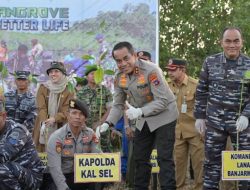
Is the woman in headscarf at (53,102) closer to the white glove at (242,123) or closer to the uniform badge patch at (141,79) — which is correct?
the uniform badge patch at (141,79)

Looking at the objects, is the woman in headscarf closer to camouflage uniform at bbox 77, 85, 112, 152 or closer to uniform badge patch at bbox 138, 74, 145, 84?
camouflage uniform at bbox 77, 85, 112, 152

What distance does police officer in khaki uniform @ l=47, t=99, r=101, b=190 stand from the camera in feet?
17.8

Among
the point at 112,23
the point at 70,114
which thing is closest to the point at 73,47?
the point at 112,23

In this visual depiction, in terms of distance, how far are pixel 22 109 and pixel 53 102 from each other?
19.7 inches

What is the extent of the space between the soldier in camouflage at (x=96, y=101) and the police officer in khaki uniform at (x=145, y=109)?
3.91 ft

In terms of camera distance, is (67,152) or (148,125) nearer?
(148,125)

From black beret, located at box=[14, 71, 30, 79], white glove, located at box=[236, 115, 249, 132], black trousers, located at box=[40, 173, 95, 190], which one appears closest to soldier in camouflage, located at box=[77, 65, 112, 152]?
black beret, located at box=[14, 71, 30, 79]

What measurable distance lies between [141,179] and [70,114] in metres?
0.97

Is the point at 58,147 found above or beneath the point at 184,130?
beneath

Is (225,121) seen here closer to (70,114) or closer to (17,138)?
(70,114)

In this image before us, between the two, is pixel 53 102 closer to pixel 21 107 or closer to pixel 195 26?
pixel 21 107

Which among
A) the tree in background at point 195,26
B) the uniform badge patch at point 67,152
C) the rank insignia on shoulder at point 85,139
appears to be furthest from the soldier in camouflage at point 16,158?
the tree in background at point 195,26

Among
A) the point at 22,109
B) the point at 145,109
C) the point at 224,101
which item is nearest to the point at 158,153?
the point at 145,109

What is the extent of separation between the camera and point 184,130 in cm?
644
